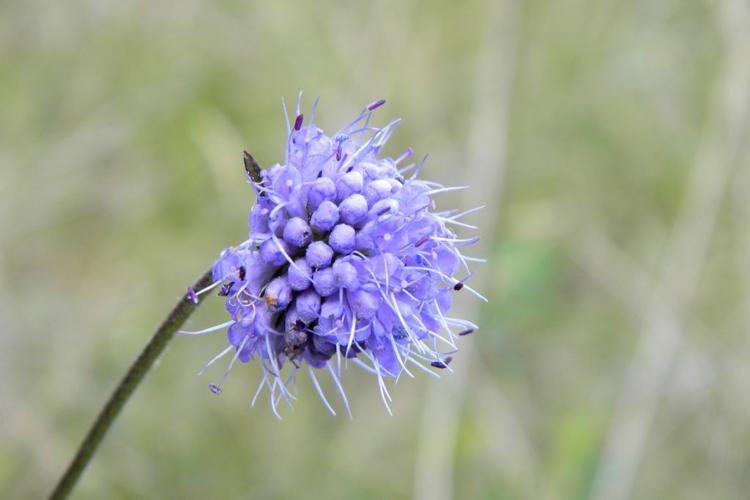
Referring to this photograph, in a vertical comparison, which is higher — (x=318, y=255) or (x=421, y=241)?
(x=421, y=241)

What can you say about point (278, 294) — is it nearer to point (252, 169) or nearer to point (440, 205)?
point (252, 169)

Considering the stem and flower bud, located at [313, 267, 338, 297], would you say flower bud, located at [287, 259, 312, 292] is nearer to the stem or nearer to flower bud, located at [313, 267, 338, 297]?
flower bud, located at [313, 267, 338, 297]

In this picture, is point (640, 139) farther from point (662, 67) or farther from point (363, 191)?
A: point (363, 191)

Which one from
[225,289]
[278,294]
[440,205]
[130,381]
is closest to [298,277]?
[278,294]

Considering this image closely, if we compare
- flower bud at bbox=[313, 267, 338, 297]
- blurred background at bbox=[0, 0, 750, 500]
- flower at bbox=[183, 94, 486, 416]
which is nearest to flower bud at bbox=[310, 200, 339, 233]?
flower at bbox=[183, 94, 486, 416]

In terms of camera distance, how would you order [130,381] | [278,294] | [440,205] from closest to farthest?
[278,294]
[130,381]
[440,205]

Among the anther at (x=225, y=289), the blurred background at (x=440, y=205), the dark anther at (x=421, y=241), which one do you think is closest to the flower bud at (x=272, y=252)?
the anther at (x=225, y=289)

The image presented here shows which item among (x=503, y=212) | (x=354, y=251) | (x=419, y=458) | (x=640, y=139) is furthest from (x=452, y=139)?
(x=354, y=251)
